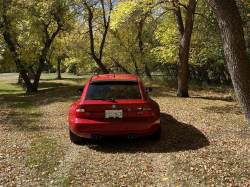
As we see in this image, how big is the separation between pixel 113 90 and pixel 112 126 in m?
0.85

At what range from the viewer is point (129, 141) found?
229 inches

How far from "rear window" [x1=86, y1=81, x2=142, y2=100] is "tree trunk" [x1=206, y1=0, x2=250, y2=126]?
200cm

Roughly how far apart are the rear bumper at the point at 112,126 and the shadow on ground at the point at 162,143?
386 millimetres

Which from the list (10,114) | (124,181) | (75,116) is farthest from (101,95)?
(10,114)

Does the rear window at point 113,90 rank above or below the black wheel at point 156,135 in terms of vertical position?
above

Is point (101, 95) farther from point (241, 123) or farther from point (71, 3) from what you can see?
point (71, 3)

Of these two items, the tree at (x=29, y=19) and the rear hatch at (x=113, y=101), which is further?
the tree at (x=29, y=19)

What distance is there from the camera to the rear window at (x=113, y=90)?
530 cm

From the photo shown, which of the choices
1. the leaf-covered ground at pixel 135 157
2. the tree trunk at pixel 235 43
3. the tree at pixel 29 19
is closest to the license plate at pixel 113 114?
the leaf-covered ground at pixel 135 157

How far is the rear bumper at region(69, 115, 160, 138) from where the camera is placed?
5051 mm

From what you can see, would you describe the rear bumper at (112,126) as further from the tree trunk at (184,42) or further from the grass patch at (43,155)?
the tree trunk at (184,42)

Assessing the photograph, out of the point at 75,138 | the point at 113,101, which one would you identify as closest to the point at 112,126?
the point at 113,101

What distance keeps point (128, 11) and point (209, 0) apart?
7385 mm

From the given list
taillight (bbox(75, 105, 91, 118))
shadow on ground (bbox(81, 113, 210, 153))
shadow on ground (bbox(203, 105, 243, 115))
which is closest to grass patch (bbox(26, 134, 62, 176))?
shadow on ground (bbox(81, 113, 210, 153))
